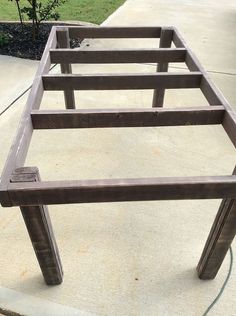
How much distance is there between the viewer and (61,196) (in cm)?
138

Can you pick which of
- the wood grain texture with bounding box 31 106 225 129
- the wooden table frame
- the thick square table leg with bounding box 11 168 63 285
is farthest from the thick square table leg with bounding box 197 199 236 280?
the thick square table leg with bounding box 11 168 63 285

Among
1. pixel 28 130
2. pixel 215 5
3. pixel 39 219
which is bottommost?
pixel 215 5

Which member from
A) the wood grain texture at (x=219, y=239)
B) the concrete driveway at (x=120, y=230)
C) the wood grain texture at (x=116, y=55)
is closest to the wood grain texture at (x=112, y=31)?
the wood grain texture at (x=116, y=55)

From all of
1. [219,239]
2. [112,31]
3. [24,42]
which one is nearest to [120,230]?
[219,239]

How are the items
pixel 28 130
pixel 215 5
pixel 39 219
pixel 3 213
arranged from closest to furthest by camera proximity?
pixel 39 219, pixel 28 130, pixel 3 213, pixel 215 5

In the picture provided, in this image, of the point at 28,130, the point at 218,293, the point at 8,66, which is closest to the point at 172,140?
the point at 218,293

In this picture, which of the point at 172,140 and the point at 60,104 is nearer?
the point at 172,140

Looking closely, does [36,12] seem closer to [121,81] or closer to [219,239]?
[121,81]

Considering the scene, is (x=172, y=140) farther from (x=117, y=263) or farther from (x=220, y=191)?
(x=220, y=191)

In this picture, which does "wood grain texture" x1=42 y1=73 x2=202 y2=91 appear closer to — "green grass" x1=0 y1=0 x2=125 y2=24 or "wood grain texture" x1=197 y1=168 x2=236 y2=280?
"wood grain texture" x1=197 y1=168 x2=236 y2=280

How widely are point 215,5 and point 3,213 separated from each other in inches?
315

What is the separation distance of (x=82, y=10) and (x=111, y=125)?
20.1 feet

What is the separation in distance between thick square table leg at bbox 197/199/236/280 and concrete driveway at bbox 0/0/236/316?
4.7 inches

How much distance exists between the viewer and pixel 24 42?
5453 millimetres
